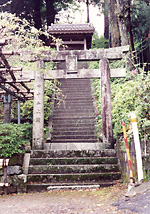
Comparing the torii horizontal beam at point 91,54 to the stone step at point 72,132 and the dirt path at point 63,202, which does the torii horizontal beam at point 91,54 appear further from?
the dirt path at point 63,202

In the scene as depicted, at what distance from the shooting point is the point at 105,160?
6832 mm

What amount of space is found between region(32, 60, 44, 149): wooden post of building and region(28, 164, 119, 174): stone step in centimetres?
103

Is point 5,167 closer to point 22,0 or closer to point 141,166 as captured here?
point 141,166

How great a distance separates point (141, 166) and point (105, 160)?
101 inches

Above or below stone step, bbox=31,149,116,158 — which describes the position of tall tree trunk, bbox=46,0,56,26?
above

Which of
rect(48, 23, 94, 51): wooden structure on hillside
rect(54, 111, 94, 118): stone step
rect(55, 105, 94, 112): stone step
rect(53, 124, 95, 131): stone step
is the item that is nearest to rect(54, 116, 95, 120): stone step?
rect(54, 111, 94, 118): stone step

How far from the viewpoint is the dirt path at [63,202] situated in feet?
13.2

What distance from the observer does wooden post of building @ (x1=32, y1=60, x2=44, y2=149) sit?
746 centimetres

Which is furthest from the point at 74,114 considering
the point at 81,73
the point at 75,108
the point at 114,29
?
the point at 114,29

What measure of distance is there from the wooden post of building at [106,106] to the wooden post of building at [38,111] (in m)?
2.07

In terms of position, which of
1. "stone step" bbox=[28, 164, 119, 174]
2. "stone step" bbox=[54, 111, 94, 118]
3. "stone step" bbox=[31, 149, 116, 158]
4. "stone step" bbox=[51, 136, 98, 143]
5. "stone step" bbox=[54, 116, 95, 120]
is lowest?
"stone step" bbox=[28, 164, 119, 174]

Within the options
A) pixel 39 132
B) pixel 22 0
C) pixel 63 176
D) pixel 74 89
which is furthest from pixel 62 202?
pixel 22 0

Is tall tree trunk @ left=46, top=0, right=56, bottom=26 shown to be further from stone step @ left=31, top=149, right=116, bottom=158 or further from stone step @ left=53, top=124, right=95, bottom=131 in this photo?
stone step @ left=31, top=149, right=116, bottom=158

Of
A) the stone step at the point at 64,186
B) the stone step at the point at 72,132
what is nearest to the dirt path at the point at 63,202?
the stone step at the point at 64,186
